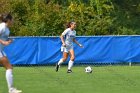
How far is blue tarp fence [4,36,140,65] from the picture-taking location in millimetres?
23344

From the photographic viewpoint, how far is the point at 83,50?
23578mm

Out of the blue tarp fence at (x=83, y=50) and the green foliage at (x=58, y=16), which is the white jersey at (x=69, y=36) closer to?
the blue tarp fence at (x=83, y=50)

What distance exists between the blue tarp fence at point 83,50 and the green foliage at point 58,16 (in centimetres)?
424

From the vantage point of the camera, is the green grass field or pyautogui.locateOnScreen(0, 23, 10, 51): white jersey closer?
pyautogui.locateOnScreen(0, 23, 10, 51): white jersey

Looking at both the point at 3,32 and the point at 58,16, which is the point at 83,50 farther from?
the point at 3,32

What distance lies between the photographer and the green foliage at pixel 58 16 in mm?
28250

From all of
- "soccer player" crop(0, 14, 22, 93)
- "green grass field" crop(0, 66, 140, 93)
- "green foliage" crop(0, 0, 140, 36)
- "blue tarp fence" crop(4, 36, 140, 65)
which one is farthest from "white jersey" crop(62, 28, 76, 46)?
"green foliage" crop(0, 0, 140, 36)

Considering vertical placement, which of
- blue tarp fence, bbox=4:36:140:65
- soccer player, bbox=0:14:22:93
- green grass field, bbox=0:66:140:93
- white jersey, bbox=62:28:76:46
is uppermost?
soccer player, bbox=0:14:22:93

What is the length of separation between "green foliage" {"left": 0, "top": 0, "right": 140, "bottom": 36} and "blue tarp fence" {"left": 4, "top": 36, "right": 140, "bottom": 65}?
13.9 feet

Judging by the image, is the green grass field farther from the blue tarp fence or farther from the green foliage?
the green foliage

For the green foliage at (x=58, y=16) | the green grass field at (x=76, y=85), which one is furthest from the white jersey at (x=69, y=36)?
the green foliage at (x=58, y=16)

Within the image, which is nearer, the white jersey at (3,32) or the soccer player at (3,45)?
the soccer player at (3,45)

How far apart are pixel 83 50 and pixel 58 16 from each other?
633 centimetres

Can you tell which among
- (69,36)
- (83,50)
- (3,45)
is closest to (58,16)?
(83,50)
